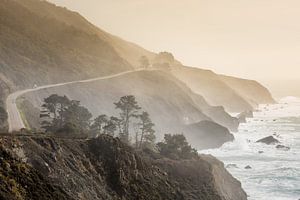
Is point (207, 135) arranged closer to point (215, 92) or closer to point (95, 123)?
point (95, 123)

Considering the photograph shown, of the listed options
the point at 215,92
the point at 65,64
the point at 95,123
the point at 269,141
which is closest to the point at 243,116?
the point at 269,141

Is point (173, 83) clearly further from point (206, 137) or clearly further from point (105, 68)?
point (206, 137)

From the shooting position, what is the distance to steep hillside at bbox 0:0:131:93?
101 m

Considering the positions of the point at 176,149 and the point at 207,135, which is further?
the point at 207,135

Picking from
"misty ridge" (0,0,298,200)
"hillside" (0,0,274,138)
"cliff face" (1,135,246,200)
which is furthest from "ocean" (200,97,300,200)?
"cliff face" (1,135,246,200)

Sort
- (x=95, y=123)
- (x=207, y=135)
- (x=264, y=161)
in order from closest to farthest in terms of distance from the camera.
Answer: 1. (x=95, y=123)
2. (x=264, y=161)
3. (x=207, y=135)

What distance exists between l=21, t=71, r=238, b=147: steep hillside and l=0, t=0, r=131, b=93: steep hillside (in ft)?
25.5

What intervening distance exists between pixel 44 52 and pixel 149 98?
33.7 meters

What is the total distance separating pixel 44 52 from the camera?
4808 inches

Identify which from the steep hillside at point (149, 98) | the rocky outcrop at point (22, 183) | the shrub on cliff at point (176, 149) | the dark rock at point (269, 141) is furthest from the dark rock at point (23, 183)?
the dark rock at point (269, 141)

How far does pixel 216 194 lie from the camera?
43.7 meters

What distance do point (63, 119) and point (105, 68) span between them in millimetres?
83478

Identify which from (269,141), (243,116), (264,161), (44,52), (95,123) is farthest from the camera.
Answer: (243,116)

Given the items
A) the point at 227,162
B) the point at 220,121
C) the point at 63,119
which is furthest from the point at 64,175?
the point at 220,121
